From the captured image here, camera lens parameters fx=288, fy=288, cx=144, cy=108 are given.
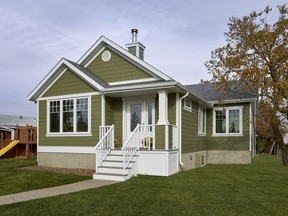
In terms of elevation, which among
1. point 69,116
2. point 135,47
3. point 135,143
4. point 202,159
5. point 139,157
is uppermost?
point 135,47

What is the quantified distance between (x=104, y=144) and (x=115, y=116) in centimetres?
204

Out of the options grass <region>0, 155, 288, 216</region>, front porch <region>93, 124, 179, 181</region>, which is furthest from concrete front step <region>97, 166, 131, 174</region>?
grass <region>0, 155, 288, 216</region>

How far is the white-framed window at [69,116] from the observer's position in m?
12.4

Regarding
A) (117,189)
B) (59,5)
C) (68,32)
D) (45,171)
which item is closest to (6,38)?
(68,32)

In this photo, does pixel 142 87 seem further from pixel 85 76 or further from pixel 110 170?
pixel 110 170

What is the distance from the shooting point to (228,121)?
16.5 meters

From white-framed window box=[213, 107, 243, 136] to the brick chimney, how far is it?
5.72m

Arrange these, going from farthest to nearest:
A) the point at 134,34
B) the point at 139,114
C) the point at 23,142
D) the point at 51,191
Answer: the point at 23,142 < the point at 134,34 < the point at 139,114 < the point at 51,191

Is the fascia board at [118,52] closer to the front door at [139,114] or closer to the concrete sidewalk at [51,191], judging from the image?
the front door at [139,114]

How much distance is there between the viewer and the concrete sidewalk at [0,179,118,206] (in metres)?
6.91

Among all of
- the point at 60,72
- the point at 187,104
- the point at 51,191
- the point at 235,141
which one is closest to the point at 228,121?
the point at 235,141

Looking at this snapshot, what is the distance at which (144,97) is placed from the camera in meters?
12.4

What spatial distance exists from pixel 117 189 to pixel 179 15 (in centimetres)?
863

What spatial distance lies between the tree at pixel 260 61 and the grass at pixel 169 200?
653cm
